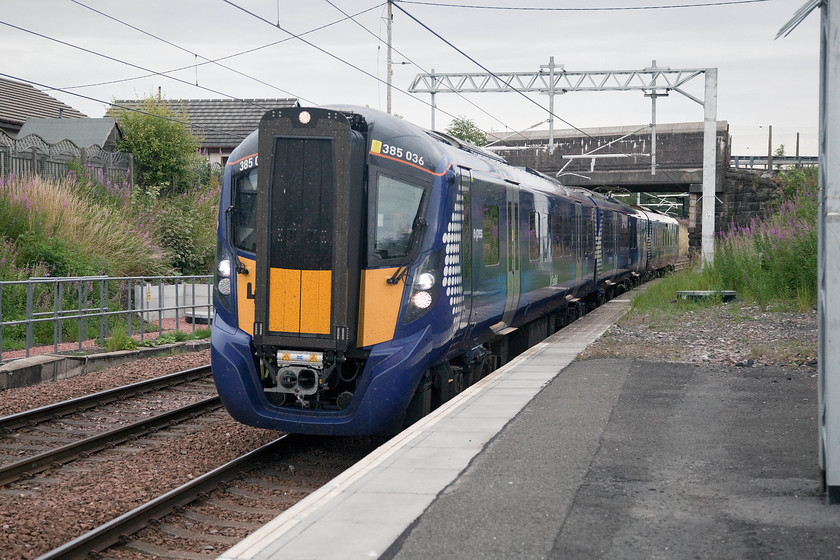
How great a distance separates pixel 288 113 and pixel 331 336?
6.21ft

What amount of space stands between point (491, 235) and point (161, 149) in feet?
70.2

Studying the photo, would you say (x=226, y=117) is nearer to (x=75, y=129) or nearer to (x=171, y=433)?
(x=75, y=129)

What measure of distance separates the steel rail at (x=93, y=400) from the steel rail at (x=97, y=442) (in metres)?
1.14

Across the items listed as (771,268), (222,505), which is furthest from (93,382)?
(771,268)

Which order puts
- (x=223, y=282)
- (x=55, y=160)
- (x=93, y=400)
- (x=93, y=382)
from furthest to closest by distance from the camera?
(x=55, y=160)
(x=93, y=382)
(x=93, y=400)
(x=223, y=282)

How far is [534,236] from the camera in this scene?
13.7m

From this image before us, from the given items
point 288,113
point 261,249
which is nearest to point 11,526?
point 261,249

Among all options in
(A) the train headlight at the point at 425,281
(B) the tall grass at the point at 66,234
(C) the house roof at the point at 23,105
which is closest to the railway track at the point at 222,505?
(A) the train headlight at the point at 425,281

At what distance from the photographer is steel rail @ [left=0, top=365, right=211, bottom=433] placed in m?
9.83

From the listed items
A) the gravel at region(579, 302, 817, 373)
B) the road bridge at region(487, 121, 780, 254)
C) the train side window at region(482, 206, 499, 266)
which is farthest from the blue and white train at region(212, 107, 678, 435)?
the road bridge at region(487, 121, 780, 254)

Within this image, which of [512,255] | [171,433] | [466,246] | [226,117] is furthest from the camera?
[226,117]

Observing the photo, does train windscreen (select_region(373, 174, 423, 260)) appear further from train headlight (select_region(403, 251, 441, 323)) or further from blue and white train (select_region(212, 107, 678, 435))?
train headlight (select_region(403, 251, 441, 323))

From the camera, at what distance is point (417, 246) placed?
8.31 m

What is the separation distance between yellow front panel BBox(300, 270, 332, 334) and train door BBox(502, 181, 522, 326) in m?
4.17
